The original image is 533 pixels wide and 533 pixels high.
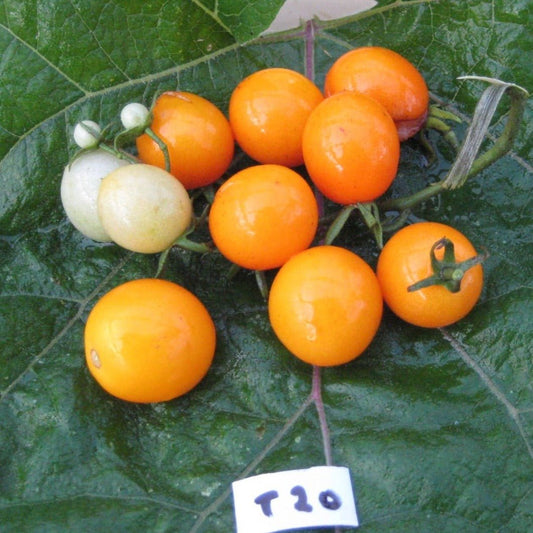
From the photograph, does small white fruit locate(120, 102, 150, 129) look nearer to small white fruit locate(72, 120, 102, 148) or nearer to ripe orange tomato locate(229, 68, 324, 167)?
small white fruit locate(72, 120, 102, 148)

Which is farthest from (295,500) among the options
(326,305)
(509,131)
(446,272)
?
(509,131)

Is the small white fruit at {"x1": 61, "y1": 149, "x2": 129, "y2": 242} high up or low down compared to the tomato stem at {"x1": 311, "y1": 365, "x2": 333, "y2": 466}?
up

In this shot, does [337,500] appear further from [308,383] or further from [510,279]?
[510,279]

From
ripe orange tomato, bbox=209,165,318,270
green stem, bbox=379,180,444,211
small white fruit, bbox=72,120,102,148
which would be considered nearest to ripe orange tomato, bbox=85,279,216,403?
ripe orange tomato, bbox=209,165,318,270

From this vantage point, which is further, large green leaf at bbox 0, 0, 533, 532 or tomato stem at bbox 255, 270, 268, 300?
tomato stem at bbox 255, 270, 268, 300

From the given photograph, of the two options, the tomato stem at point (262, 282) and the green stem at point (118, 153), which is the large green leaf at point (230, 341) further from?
the green stem at point (118, 153)

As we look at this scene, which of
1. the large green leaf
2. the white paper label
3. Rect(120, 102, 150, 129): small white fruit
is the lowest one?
the white paper label

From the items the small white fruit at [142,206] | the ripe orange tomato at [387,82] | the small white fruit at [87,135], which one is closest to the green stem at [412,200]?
the ripe orange tomato at [387,82]

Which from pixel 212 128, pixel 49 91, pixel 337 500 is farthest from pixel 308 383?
pixel 49 91

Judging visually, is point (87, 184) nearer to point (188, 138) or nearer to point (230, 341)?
point (188, 138)
